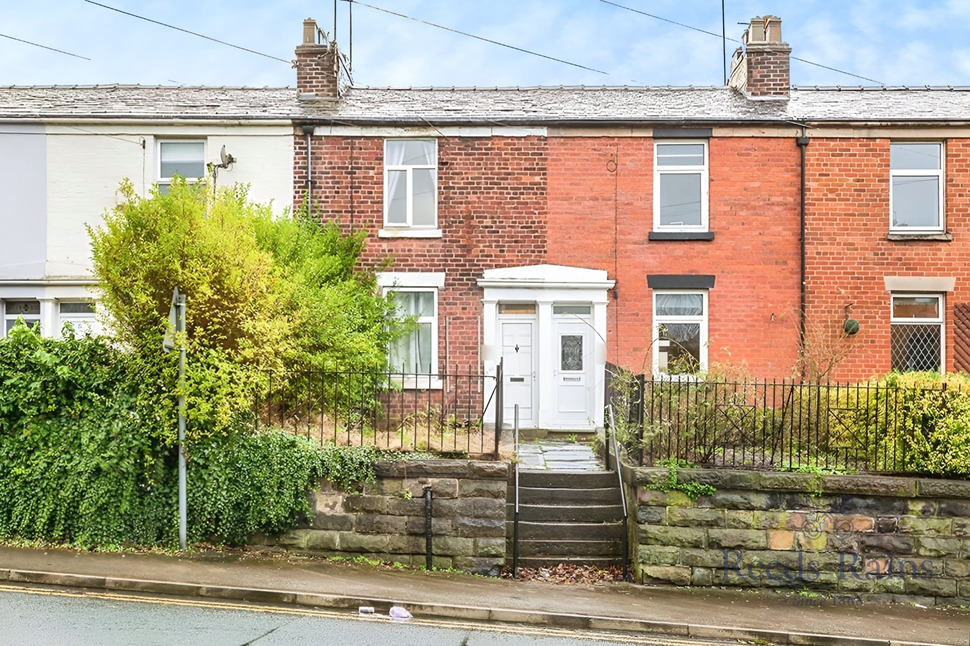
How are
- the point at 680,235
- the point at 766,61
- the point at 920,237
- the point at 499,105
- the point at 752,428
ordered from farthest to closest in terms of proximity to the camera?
the point at 499,105
the point at 766,61
the point at 680,235
the point at 920,237
the point at 752,428

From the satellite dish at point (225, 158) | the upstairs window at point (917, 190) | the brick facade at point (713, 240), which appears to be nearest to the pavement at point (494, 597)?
the brick facade at point (713, 240)

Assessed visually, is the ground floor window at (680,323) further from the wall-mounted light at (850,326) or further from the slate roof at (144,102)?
the slate roof at (144,102)

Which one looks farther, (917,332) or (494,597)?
(917,332)

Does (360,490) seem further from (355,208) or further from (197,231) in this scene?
(355,208)

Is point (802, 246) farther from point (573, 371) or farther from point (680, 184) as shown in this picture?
point (573, 371)

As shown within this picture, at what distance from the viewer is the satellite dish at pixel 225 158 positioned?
1588 cm

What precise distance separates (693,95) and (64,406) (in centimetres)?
1380

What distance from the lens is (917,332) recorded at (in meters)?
16.1

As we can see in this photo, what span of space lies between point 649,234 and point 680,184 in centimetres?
125

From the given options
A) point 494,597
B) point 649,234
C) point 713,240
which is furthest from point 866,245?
point 494,597

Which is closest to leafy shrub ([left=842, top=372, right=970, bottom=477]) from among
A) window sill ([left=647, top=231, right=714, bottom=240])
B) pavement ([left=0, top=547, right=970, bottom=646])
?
pavement ([left=0, top=547, right=970, bottom=646])

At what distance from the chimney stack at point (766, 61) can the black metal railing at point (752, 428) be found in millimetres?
8064

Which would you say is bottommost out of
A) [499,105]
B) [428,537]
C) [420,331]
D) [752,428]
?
[428,537]

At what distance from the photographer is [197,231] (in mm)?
9852
